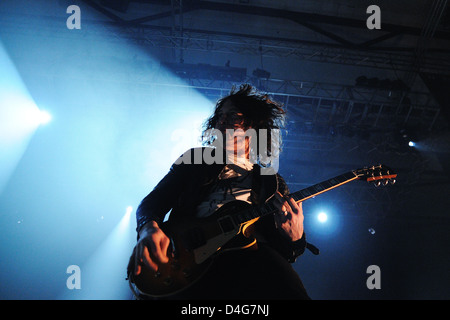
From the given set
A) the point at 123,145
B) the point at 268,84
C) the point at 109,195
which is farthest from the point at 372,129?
the point at 109,195

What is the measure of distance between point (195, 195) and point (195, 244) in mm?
451

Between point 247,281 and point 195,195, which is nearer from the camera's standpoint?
point 247,281

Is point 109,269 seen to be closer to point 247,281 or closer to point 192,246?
point 192,246

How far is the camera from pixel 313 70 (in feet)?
28.6

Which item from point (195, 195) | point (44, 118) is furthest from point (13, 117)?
point (195, 195)

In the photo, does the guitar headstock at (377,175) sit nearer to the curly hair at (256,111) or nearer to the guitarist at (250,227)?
the curly hair at (256,111)

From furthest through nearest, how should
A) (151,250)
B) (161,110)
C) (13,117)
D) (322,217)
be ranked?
(322,217)
(161,110)
(13,117)
(151,250)

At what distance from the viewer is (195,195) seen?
5.95 ft

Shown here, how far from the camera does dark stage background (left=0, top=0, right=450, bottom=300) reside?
7.13m

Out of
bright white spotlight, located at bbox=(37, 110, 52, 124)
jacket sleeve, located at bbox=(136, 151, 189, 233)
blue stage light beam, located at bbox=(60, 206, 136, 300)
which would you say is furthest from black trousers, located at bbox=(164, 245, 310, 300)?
bright white spotlight, located at bbox=(37, 110, 52, 124)

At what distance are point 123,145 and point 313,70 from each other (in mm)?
6940

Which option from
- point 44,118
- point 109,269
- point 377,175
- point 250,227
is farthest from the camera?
point 109,269

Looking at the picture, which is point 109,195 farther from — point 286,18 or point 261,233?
point 286,18

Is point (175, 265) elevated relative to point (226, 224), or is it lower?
lower
